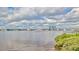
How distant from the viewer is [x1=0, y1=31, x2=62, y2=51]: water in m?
1.79

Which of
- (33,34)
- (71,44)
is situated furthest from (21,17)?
(71,44)

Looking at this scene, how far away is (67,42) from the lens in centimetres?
179

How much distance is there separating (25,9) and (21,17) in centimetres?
10

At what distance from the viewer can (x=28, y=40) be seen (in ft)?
5.90

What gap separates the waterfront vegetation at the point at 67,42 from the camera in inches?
70.4

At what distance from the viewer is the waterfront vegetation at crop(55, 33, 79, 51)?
1.79 m

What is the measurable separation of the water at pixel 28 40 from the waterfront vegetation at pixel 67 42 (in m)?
0.05

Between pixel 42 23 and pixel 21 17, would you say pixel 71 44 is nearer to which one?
pixel 42 23

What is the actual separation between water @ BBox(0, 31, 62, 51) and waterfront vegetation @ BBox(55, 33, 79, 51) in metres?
0.05

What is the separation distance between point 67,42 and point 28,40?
1.40ft

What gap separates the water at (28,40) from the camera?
1.79m

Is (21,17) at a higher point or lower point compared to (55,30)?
higher
